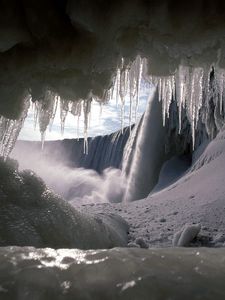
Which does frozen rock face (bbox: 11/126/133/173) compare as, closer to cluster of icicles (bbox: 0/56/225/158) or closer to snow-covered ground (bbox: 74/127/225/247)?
snow-covered ground (bbox: 74/127/225/247)

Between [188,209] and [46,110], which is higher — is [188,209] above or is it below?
below

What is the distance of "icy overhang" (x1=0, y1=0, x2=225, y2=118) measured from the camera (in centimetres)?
252

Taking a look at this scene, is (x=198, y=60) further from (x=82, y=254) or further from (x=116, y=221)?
(x=116, y=221)

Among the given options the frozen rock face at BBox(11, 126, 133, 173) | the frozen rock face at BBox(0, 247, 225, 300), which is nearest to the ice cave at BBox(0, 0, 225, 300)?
the frozen rock face at BBox(0, 247, 225, 300)

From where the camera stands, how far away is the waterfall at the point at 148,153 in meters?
16.5

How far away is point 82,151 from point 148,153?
7.40 meters

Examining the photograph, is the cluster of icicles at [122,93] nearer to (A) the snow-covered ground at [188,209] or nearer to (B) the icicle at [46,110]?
(B) the icicle at [46,110]

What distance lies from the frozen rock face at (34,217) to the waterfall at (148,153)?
39.2ft

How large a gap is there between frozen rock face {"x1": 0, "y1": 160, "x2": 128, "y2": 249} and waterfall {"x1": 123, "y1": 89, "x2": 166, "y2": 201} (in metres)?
11.9

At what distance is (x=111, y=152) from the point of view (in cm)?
2080

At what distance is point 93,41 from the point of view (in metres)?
2.86

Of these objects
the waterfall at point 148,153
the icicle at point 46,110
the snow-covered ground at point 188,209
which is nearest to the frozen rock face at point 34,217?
the icicle at point 46,110

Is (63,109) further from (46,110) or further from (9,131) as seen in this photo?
(9,131)

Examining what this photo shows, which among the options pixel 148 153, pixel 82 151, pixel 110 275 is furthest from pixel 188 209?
pixel 82 151
